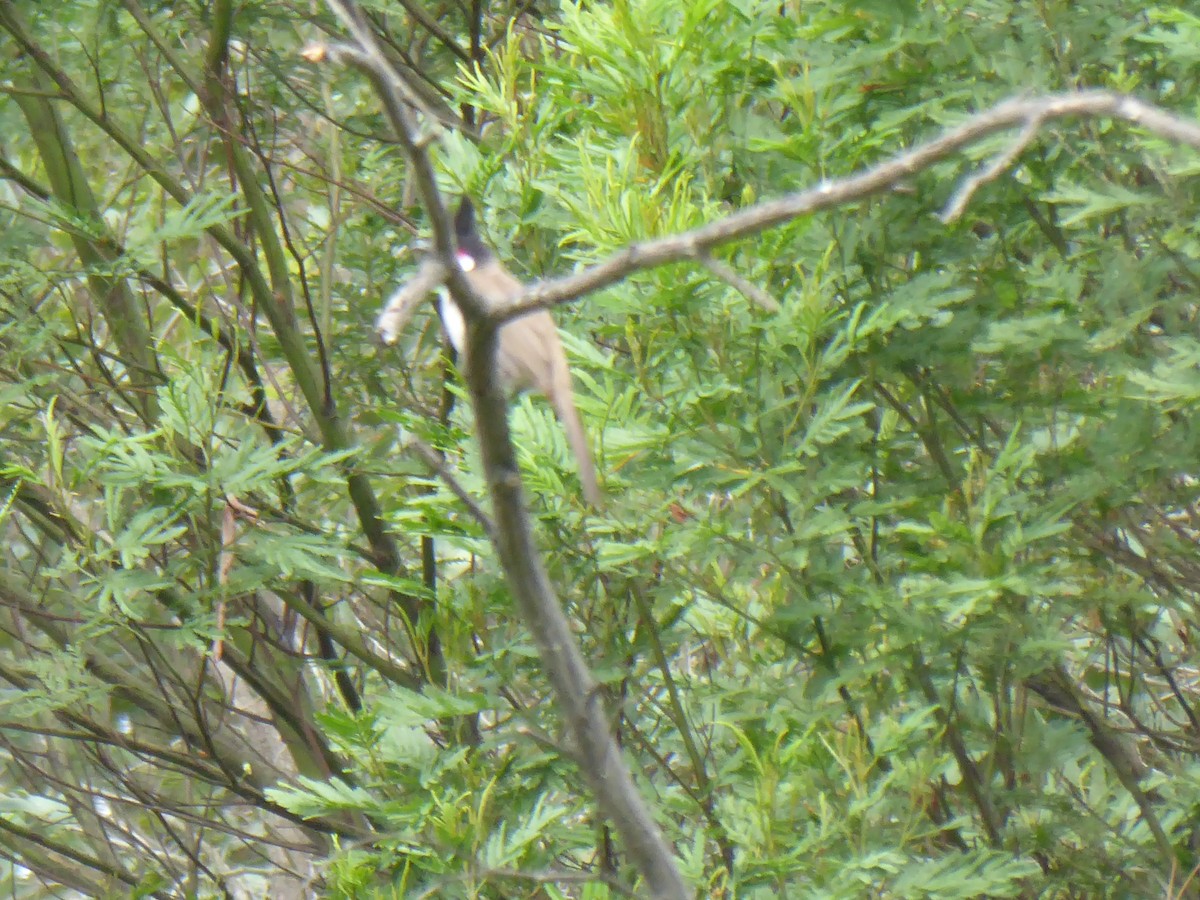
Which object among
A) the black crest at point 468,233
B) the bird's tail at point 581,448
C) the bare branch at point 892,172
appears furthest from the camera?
the black crest at point 468,233

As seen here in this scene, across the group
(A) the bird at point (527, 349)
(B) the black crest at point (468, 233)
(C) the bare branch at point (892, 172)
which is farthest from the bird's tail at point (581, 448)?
(C) the bare branch at point (892, 172)

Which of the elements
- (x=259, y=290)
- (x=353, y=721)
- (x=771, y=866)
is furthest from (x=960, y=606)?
(x=259, y=290)

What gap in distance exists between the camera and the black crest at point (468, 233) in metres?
2.60

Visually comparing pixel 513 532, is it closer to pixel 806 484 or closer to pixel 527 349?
pixel 806 484

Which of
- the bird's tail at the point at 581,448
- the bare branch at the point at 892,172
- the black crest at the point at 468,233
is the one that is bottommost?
the bare branch at the point at 892,172

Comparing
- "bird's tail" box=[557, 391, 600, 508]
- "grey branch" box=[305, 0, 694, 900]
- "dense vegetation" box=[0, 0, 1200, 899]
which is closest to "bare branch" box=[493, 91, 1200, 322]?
"grey branch" box=[305, 0, 694, 900]

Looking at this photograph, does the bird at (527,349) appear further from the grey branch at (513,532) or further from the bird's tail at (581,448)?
the grey branch at (513,532)

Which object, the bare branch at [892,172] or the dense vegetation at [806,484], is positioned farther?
the dense vegetation at [806,484]

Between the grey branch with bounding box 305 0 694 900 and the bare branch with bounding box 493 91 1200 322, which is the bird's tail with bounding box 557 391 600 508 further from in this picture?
the bare branch with bounding box 493 91 1200 322

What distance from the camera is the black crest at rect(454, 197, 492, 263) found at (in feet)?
8.54

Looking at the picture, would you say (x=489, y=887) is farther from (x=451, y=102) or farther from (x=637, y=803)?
(x=451, y=102)

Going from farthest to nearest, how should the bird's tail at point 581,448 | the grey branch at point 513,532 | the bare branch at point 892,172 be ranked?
the bird's tail at point 581,448
the grey branch at point 513,532
the bare branch at point 892,172

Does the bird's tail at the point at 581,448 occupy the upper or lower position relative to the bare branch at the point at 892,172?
upper

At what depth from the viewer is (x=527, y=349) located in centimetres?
258
